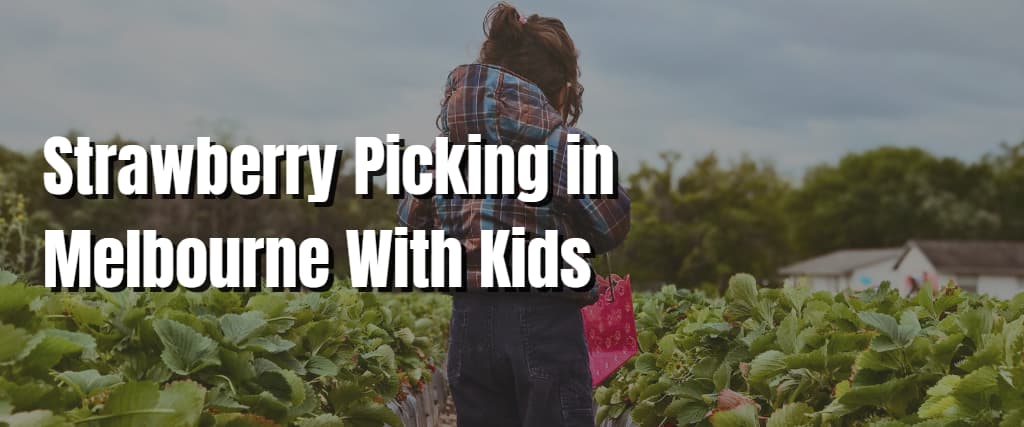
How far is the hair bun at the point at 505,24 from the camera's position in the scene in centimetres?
369

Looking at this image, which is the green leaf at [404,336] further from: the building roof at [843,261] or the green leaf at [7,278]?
the building roof at [843,261]

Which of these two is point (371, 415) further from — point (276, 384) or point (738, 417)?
point (738, 417)

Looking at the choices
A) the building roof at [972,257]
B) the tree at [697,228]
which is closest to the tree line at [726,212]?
the tree at [697,228]

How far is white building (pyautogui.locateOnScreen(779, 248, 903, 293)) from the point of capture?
80.2 m

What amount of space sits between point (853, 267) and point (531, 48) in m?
82.8

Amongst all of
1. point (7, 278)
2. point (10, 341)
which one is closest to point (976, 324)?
point (10, 341)

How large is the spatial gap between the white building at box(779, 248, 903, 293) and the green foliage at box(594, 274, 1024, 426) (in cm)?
7555

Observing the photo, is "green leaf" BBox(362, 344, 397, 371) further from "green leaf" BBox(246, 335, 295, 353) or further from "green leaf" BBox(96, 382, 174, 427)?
"green leaf" BBox(96, 382, 174, 427)

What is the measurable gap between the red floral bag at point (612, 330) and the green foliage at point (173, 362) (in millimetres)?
917

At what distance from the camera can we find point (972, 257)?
73.4 meters

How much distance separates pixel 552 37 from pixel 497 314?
1.01 metres

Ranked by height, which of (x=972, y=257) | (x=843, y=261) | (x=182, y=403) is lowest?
(x=843, y=261)

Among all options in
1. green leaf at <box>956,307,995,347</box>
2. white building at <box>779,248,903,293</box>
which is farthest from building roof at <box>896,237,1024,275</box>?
green leaf at <box>956,307,995,347</box>

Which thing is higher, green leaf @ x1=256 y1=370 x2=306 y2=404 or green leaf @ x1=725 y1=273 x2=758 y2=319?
green leaf @ x1=725 y1=273 x2=758 y2=319
